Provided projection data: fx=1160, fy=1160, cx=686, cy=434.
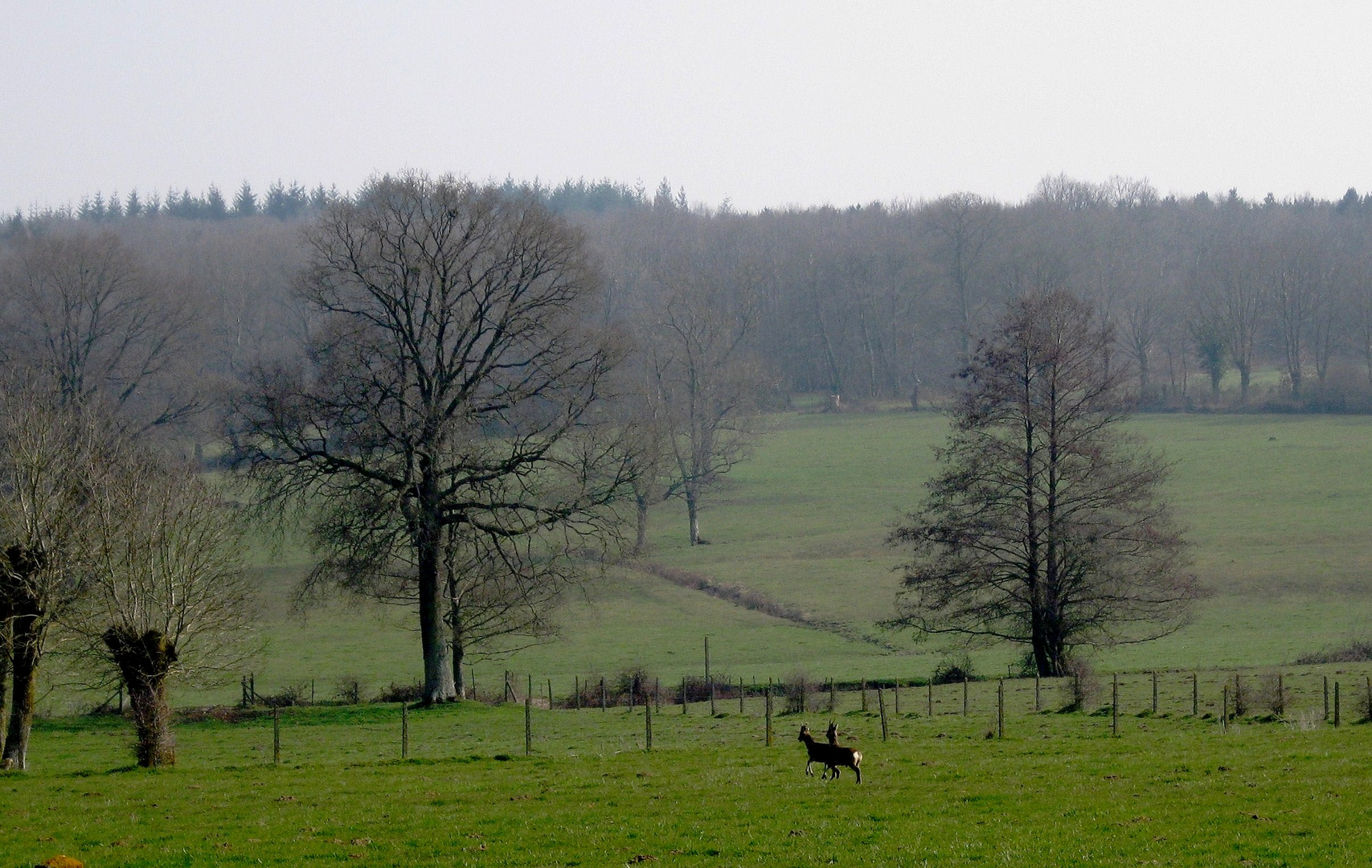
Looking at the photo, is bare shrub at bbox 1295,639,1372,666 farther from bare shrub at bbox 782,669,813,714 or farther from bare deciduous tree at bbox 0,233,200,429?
bare deciduous tree at bbox 0,233,200,429

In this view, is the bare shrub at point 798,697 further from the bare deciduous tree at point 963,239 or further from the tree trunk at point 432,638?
the bare deciduous tree at point 963,239

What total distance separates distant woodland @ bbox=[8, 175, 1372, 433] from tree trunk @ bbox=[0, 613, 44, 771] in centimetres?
5463

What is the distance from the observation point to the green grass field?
13.0 m

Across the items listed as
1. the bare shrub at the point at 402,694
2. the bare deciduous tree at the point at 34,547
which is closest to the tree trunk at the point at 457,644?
the bare shrub at the point at 402,694

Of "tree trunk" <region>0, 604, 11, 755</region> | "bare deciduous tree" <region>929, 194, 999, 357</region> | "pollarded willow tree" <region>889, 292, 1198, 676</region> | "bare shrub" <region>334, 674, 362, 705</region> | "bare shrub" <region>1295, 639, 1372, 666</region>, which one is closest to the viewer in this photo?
"tree trunk" <region>0, 604, 11, 755</region>

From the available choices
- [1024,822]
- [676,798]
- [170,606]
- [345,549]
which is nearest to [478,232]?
[345,549]

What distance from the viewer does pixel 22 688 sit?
A: 2362 centimetres

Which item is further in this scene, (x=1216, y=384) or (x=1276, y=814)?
(x=1216, y=384)

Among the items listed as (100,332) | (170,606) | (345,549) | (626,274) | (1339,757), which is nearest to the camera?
(1339,757)

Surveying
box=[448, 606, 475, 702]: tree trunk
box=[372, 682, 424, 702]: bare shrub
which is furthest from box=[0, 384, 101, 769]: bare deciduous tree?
box=[448, 606, 475, 702]: tree trunk

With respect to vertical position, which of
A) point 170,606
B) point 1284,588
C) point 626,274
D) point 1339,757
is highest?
point 626,274

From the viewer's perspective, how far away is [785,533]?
2729 inches

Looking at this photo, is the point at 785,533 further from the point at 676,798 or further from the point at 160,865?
the point at 160,865

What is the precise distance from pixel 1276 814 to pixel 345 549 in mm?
24996
